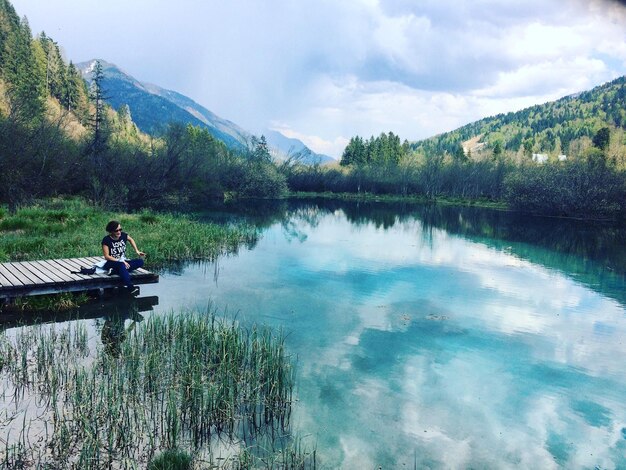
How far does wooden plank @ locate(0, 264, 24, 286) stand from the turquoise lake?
11.2 feet

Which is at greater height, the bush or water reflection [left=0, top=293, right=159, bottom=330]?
the bush

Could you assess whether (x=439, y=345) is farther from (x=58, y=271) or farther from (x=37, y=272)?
(x=37, y=272)

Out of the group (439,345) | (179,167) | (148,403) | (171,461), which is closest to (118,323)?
(148,403)

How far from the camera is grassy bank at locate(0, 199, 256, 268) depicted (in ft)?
50.4

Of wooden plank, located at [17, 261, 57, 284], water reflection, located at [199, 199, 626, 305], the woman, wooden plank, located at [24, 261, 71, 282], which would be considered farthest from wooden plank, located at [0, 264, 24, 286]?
water reflection, located at [199, 199, 626, 305]

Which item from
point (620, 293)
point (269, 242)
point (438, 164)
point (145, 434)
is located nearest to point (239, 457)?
point (145, 434)

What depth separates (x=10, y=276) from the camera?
1134 cm

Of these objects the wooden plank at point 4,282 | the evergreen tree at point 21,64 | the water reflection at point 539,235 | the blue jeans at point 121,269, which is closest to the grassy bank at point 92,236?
the wooden plank at point 4,282

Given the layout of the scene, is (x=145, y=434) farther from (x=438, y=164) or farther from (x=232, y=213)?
(x=438, y=164)

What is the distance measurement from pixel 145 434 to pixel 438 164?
7834cm

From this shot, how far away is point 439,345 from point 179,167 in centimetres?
3467

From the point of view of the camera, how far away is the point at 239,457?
561 centimetres

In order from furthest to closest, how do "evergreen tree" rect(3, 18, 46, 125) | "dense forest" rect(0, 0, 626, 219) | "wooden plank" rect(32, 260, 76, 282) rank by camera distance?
"evergreen tree" rect(3, 18, 46, 125)
"dense forest" rect(0, 0, 626, 219)
"wooden plank" rect(32, 260, 76, 282)

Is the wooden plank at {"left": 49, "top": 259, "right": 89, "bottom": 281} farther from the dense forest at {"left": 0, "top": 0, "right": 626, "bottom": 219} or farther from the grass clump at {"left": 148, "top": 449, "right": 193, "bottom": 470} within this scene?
the dense forest at {"left": 0, "top": 0, "right": 626, "bottom": 219}
